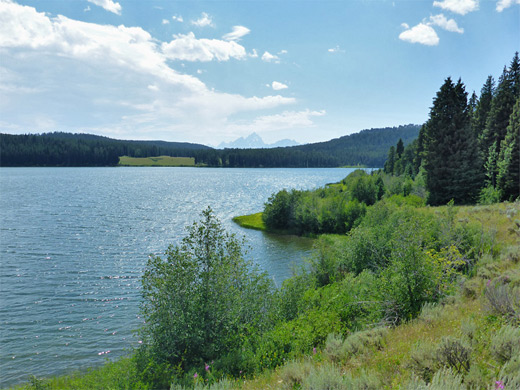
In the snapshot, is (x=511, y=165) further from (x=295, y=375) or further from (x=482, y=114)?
(x=295, y=375)

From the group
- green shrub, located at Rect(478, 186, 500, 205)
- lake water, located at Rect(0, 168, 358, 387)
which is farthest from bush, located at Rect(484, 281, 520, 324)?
green shrub, located at Rect(478, 186, 500, 205)

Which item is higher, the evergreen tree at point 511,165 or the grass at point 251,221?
the evergreen tree at point 511,165

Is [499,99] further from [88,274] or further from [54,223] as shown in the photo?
[54,223]

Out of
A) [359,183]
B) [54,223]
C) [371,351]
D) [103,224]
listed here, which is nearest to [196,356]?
[371,351]

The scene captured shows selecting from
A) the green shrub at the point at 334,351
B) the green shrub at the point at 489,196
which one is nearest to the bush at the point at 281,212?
the green shrub at the point at 489,196

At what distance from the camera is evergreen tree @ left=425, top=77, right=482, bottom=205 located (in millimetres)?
47438

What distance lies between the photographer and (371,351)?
8922 mm

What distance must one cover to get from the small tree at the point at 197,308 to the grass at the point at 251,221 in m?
42.7

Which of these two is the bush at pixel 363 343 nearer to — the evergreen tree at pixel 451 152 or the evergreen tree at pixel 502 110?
the evergreen tree at pixel 451 152

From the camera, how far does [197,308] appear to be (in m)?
15.0

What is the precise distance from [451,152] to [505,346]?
5039 cm

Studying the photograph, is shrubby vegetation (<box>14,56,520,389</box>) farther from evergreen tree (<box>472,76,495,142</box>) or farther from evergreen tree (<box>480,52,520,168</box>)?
evergreen tree (<box>472,76,495,142</box>)

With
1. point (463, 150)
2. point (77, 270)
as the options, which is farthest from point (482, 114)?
point (77, 270)

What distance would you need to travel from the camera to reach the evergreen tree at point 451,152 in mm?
47438
